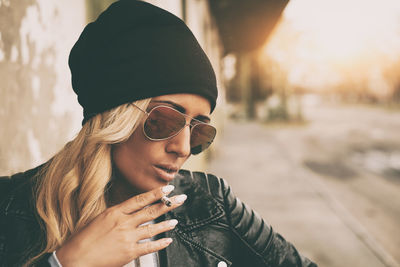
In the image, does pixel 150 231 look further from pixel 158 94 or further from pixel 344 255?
pixel 344 255

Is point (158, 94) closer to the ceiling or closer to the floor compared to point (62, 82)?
closer to the floor

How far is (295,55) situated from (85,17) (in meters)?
18.8

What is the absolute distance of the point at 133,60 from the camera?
1.05 metres

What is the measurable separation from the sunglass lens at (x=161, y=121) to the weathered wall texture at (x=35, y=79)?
912mm

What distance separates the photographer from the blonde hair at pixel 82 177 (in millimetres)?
1045

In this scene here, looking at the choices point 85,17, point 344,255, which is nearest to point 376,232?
point 344,255

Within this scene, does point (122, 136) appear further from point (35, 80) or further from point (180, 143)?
point (35, 80)

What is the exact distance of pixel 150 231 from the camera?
90 cm

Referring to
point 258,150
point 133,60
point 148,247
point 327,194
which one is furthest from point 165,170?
point 258,150

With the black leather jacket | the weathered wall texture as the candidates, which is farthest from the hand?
the weathered wall texture

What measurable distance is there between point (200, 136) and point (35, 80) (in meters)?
1.16

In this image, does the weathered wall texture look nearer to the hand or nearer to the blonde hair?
the blonde hair

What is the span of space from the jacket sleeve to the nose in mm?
355

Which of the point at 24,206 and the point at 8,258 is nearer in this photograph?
the point at 8,258
